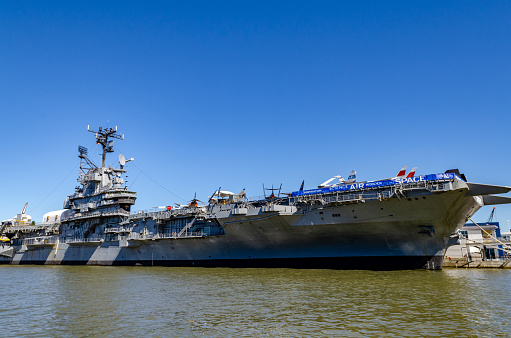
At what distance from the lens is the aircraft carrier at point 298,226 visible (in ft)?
73.9

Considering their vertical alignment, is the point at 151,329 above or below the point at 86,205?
below

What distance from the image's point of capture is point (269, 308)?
13031 mm

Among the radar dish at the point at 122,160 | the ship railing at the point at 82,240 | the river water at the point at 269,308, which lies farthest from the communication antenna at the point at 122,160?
the river water at the point at 269,308

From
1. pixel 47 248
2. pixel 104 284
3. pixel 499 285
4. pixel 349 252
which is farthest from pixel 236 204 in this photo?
pixel 47 248

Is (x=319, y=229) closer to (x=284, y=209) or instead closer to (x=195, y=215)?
(x=284, y=209)

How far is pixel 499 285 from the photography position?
1767cm

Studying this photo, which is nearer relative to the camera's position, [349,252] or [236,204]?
[349,252]

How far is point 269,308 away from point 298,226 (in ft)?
42.0

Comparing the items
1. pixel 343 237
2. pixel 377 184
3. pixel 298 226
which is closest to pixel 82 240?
pixel 298 226

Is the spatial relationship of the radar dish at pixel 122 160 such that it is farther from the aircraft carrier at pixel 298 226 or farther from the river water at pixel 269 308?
the river water at pixel 269 308

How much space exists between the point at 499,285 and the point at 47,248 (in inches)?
1676

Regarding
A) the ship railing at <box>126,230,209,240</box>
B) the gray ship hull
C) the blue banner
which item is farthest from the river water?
the ship railing at <box>126,230,209,240</box>

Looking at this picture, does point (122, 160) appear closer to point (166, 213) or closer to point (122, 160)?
point (122, 160)

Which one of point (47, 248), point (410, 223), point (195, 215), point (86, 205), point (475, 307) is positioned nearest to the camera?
point (475, 307)
